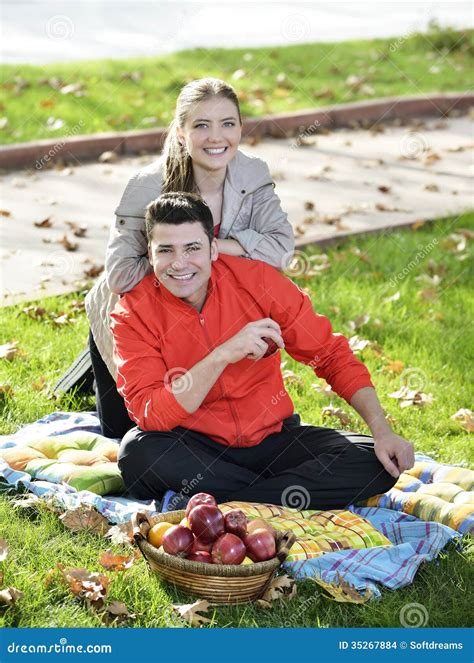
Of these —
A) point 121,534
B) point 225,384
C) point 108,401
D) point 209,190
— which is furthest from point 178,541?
point 209,190

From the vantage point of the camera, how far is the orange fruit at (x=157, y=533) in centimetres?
381

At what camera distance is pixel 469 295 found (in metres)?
7.04

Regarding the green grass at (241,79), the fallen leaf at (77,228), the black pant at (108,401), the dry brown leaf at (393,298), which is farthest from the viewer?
the green grass at (241,79)

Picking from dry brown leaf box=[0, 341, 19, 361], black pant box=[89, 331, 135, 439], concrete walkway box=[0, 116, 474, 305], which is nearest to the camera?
black pant box=[89, 331, 135, 439]

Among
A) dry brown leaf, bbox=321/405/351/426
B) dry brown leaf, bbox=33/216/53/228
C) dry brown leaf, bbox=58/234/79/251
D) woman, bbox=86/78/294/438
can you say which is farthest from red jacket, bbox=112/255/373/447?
dry brown leaf, bbox=33/216/53/228

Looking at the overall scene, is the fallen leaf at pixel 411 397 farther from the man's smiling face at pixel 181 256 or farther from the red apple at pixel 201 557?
the red apple at pixel 201 557

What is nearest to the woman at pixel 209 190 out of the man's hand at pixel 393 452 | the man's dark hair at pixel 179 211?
the man's dark hair at pixel 179 211

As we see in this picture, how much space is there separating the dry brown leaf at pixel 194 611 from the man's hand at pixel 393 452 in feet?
3.51

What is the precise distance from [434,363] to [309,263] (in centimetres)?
160

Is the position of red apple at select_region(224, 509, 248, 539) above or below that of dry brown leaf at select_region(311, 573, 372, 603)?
above

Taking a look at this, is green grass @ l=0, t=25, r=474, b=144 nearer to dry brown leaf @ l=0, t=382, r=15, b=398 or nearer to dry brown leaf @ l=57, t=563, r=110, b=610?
dry brown leaf @ l=0, t=382, r=15, b=398

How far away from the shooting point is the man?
170 inches

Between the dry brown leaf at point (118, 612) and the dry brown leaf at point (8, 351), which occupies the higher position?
the dry brown leaf at point (8, 351)

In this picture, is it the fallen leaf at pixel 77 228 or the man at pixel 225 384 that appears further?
the fallen leaf at pixel 77 228
